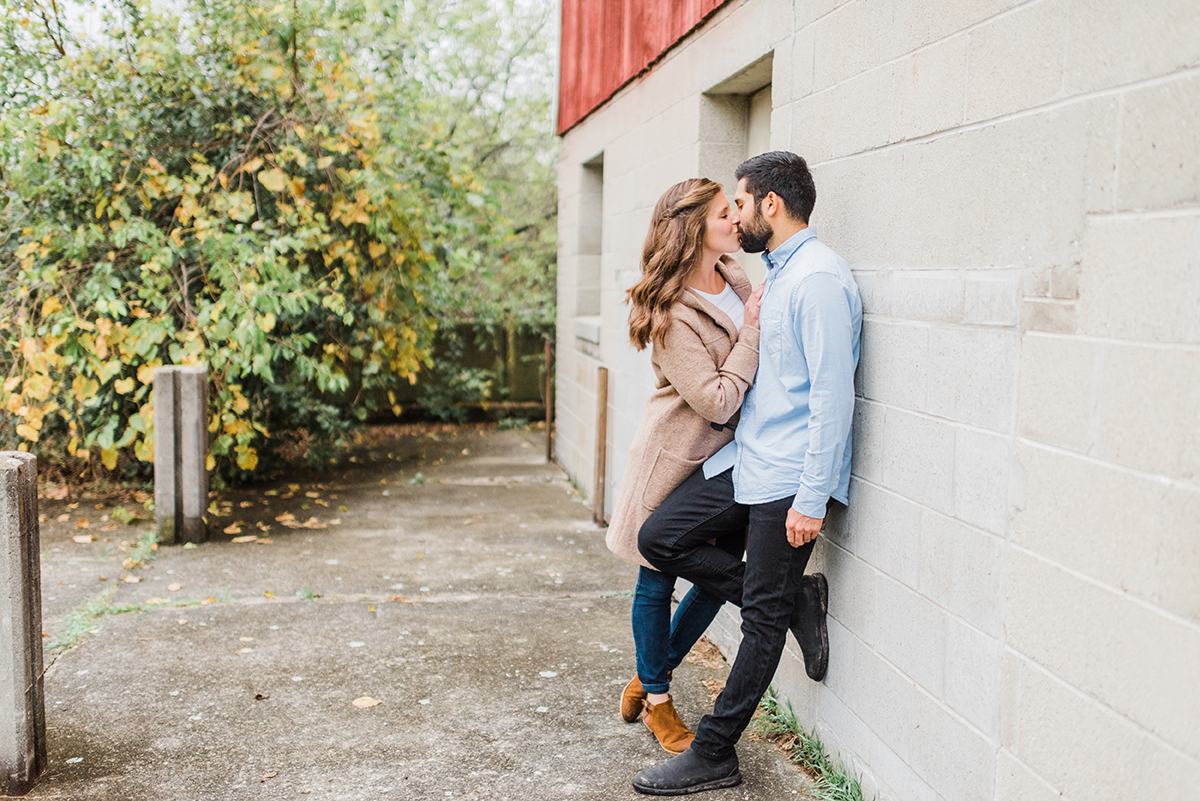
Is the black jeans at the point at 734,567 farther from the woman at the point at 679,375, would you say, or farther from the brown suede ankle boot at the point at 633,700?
the brown suede ankle boot at the point at 633,700

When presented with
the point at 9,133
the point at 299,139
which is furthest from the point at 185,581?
the point at 299,139

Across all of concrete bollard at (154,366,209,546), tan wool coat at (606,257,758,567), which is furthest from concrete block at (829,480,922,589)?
concrete bollard at (154,366,209,546)

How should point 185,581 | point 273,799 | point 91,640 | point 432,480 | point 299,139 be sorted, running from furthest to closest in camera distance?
point 432,480, point 299,139, point 185,581, point 91,640, point 273,799

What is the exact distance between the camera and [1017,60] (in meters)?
2.28

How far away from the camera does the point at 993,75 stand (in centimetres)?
237

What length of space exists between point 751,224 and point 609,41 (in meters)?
4.17

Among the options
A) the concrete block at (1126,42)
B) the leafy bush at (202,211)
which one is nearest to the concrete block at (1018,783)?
the concrete block at (1126,42)

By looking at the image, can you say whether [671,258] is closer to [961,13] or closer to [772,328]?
[772,328]

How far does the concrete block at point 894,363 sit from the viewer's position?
2721 millimetres

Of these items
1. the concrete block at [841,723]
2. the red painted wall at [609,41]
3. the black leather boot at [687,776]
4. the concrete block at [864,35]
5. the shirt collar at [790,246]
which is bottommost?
the black leather boot at [687,776]

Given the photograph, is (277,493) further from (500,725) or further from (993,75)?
(993,75)

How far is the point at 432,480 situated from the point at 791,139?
5.35m

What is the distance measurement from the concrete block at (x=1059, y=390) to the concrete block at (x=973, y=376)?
6 centimetres

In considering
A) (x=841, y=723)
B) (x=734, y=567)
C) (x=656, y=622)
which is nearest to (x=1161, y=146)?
(x=734, y=567)
